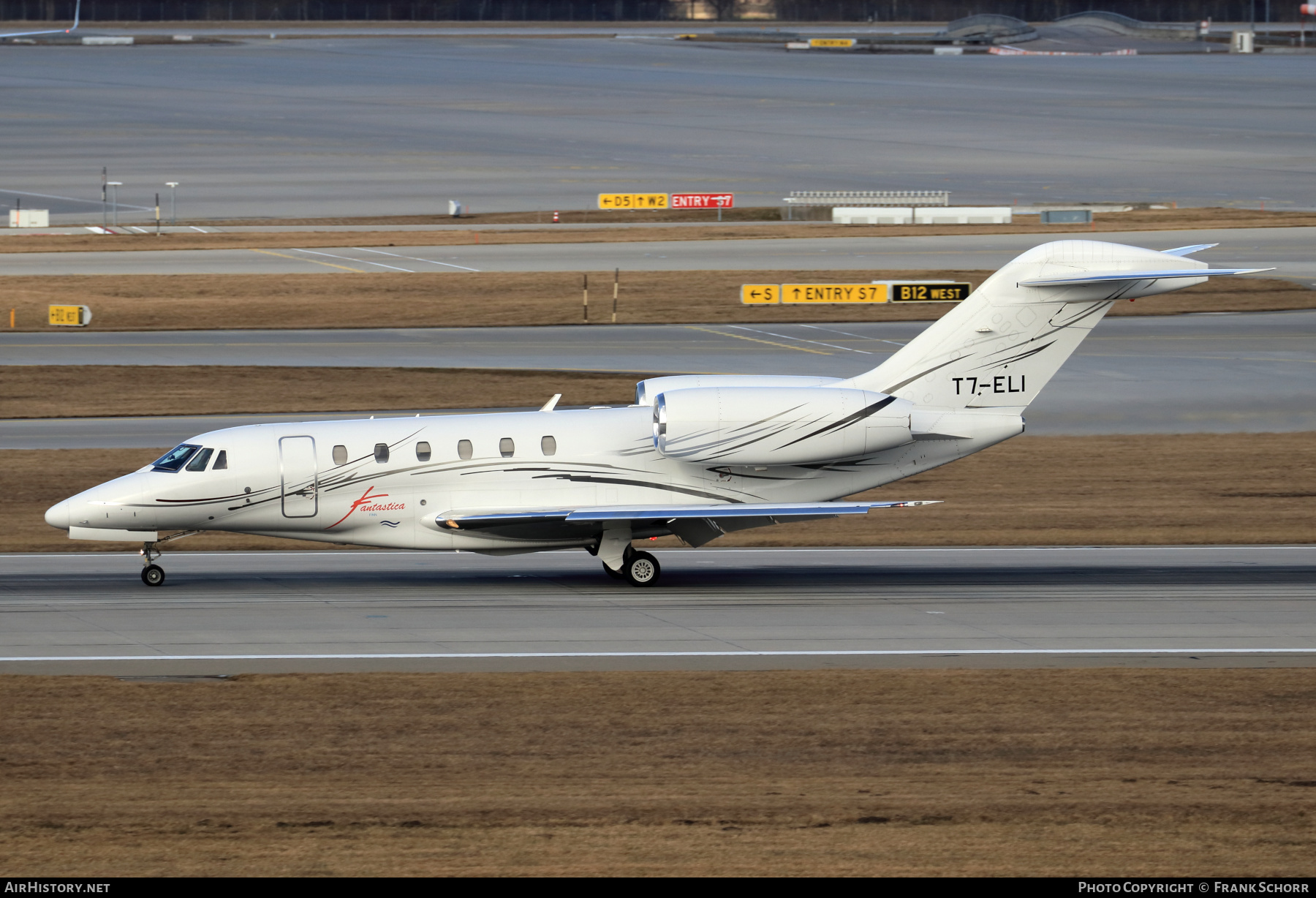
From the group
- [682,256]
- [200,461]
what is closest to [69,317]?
[682,256]

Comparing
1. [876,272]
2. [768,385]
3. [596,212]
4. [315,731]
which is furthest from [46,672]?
[596,212]

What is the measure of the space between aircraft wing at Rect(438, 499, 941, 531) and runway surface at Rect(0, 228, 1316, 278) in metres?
43.6

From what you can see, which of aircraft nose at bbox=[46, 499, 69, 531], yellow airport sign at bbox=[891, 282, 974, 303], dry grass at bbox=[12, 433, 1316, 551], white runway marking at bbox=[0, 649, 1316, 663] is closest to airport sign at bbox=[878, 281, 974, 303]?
yellow airport sign at bbox=[891, 282, 974, 303]

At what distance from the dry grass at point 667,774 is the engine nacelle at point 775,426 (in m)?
6.46

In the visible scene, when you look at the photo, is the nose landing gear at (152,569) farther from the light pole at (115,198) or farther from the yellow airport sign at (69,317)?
the light pole at (115,198)

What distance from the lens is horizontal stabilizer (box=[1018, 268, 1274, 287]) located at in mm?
27875

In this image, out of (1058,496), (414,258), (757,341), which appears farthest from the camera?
(414,258)

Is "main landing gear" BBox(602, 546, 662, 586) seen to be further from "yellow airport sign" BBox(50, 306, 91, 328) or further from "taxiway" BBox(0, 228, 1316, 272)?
"taxiway" BBox(0, 228, 1316, 272)

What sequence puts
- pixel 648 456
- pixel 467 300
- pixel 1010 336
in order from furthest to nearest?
pixel 467 300 → pixel 1010 336 → pixel 648 456

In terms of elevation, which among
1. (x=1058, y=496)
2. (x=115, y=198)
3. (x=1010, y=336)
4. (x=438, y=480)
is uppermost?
(x=115, y=198)

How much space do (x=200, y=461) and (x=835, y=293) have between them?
131 ft

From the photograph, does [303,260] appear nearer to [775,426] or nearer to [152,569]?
[152,569]

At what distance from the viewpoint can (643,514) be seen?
28109 mm

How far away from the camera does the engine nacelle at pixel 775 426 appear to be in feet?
92.9
